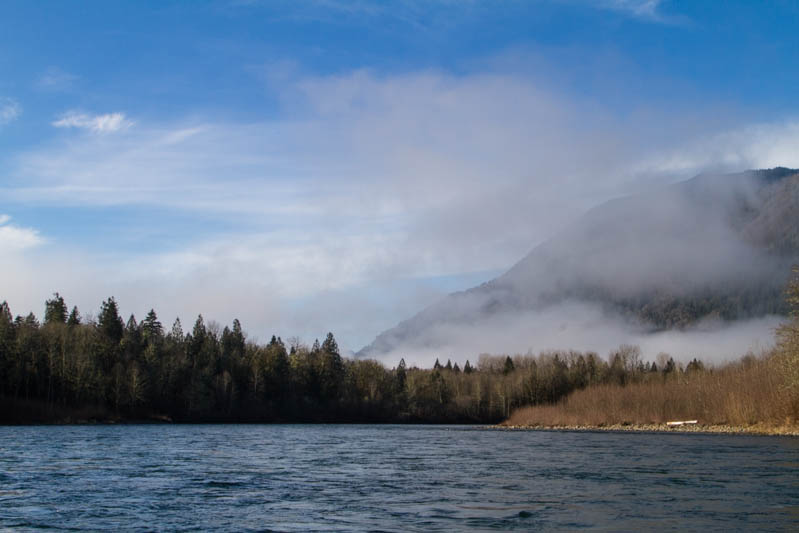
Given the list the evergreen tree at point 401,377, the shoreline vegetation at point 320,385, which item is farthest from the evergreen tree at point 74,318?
the evergreen tree at point 401,377

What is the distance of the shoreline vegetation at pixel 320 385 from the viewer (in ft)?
304

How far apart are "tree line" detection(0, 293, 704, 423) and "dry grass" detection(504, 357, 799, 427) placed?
19866 mm

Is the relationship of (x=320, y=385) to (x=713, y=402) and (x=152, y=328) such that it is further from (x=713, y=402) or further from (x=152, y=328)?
(x=713, y=402)

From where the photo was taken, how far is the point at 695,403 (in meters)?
99.6

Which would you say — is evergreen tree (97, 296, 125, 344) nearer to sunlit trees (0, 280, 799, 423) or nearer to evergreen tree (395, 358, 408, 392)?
sunlit trees (0, 280, 799, 423)

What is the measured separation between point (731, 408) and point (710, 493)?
67055 millimetres

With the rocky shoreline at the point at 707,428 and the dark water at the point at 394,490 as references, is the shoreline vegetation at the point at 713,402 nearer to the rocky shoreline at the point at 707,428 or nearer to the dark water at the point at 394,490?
the rocky shoreline at the point at 707,428

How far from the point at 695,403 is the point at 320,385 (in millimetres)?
87002

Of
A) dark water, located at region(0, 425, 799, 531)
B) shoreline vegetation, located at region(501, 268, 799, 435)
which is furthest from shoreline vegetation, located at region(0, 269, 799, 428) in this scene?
dark water, located at region(0, 425, 799, 531)

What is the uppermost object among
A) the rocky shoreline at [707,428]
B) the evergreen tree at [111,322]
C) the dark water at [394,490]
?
the evergreen tree at [111,322]

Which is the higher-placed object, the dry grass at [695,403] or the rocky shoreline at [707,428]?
the dry grass at [695,403]

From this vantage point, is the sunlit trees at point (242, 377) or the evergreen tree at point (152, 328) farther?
the evergreen tree at point (152, 328)

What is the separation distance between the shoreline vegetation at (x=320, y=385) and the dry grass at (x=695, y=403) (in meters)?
0.22

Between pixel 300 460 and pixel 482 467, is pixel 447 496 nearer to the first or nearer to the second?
pixel 482 467
